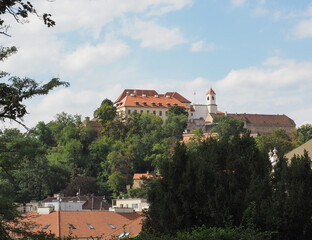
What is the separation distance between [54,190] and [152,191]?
78656mm

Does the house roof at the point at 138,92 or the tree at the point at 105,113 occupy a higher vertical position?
the house roof at the point at 138,92

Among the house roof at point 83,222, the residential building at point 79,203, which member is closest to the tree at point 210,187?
the house roof at point 83,222

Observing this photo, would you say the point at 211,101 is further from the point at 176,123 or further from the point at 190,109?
the point at 176,123

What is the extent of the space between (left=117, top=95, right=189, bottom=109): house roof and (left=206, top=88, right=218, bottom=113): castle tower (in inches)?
299

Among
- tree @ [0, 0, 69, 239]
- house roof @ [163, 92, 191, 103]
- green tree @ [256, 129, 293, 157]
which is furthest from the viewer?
house roof @ [163, 92, 191, 103]

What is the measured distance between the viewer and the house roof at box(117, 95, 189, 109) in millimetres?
144375

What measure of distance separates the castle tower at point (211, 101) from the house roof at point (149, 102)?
24.9 feet

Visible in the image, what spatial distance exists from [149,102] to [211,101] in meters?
16.3

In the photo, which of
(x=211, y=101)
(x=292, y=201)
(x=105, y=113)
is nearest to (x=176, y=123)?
(x=105, y=113)

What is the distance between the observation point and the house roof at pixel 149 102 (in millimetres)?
144375

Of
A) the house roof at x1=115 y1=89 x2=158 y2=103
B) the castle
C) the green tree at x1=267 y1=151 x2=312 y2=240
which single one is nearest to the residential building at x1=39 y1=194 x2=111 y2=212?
the castle

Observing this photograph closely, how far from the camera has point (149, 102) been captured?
486ft

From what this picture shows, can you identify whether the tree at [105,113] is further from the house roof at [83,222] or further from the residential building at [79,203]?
the house roof at [83,222]

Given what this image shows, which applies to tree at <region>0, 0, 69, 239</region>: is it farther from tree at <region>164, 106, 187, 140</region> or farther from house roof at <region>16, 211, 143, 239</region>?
tree at <region>164, 106, 187, 140</region>
